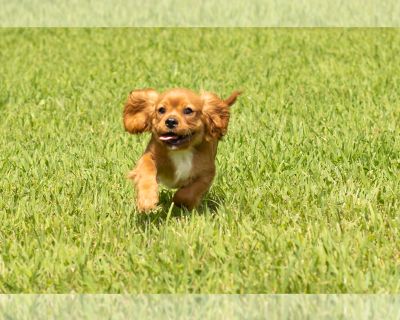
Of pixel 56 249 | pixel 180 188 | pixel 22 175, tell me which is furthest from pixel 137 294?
pixel 22 175

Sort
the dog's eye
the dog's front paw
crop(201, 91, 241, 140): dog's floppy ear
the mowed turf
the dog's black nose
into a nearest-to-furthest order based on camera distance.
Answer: the mowed turf
the dog's front paw
the dog's black nose
the dog's eye
crop(201, 91, 241, 140): dog's floppy ear

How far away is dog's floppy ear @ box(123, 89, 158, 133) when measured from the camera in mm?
5395

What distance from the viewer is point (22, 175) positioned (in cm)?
638

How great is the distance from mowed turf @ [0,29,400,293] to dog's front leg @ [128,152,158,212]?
161mm

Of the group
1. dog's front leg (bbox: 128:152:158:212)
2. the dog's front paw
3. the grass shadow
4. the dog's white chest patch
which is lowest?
the grass shadow

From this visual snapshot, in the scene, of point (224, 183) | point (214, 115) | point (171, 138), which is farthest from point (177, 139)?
point (224, 183)

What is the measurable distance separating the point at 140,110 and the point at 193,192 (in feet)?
1.99

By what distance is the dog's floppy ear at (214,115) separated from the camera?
17.6 ft

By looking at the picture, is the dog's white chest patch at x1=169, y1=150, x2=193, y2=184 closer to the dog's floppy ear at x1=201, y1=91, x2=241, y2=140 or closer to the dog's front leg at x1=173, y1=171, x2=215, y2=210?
the dog's front leg at x1=173, y1=171, x2=215, y2=210

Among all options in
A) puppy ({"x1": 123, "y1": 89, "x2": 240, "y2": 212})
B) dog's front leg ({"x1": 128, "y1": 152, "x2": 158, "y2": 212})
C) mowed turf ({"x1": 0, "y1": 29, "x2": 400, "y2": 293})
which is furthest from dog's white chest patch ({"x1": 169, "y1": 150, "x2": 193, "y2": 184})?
mowed turf ({"x1": 0, "y1": 29, "x2": 400, "y2": 293})

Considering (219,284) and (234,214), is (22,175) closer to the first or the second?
(234,214)

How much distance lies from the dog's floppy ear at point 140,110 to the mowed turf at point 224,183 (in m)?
0.47

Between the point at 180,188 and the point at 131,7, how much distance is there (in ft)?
31.6

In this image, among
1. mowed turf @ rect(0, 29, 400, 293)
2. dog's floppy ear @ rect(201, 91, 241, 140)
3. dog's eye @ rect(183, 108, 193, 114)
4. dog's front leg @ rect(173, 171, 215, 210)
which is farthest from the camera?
dog's floppy ear @ rect(201, 91, 241, 140)
